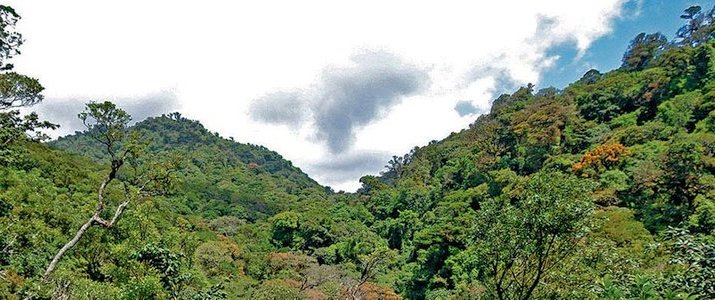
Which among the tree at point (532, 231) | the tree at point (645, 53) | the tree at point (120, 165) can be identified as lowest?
the tree at point (532, 231)

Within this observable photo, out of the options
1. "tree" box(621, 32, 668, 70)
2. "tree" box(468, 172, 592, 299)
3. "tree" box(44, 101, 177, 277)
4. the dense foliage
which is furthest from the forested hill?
"tree" box(621, 32, 668, 70)

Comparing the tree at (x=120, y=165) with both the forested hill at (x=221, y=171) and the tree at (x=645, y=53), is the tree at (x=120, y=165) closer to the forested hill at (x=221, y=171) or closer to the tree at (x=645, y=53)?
the forested hill at (x=221, y=171)

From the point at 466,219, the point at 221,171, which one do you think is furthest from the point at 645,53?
the point at 221,171

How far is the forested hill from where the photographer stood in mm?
95312

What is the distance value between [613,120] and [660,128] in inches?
421

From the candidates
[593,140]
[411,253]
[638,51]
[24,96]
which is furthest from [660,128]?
[24,96]

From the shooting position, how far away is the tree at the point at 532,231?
11.3m

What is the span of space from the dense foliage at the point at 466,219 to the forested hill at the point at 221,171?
107 cm

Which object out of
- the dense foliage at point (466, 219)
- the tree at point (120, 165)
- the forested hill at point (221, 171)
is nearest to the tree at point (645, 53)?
the dense foliage at point (466, 219)

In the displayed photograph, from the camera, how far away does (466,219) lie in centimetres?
4528

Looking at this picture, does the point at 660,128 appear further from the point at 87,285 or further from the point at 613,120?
the point at 87,285

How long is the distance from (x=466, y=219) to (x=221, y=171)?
99305 mm

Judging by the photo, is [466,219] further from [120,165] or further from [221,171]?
[221,171]

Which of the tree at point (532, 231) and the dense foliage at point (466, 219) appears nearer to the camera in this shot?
the tree at point (532, 231)
